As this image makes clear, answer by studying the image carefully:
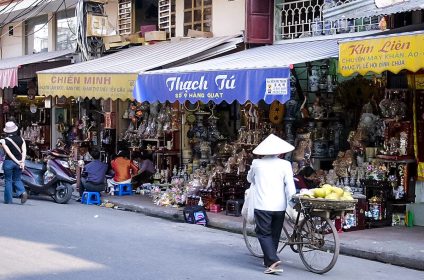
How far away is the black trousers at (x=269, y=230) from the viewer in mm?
7627

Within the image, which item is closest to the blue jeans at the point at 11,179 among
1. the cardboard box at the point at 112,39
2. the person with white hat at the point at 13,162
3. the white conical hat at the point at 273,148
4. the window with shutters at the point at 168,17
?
the person with white hat at the point at 13,162

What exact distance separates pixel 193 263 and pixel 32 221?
4113mm

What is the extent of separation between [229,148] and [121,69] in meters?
2.70

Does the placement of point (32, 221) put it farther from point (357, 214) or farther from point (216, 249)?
point (357, 214)

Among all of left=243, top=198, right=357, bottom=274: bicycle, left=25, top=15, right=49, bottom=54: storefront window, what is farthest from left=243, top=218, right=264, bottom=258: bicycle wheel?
left=25, top=15, right=49, bottom=54: storefront window

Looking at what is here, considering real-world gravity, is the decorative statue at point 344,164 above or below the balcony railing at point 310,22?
below

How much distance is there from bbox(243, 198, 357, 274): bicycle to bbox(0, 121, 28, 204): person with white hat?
6981mm

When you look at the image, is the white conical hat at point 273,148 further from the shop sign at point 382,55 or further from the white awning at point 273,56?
the white awning at point 273,56

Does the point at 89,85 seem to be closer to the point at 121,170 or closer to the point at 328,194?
the point at 121,170

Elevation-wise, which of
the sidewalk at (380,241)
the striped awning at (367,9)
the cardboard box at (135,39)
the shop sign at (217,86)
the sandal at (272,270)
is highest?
the cardboard box at (135,39)

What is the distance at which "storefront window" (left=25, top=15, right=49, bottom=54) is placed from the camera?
836 inches

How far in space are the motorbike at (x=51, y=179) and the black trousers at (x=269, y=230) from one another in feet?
23.6

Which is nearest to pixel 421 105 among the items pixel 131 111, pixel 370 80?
pixel 370 80

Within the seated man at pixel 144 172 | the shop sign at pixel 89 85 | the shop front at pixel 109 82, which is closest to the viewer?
the shop sign at pixel 89 85
